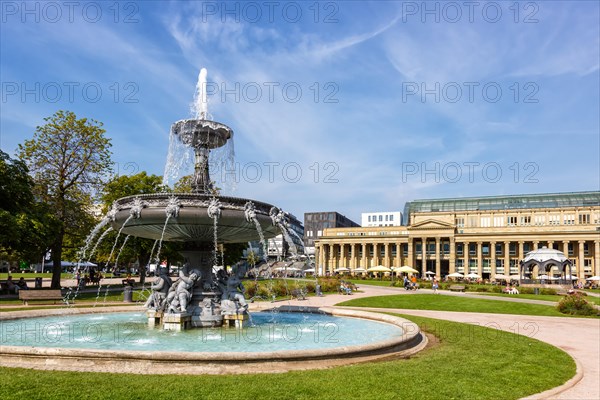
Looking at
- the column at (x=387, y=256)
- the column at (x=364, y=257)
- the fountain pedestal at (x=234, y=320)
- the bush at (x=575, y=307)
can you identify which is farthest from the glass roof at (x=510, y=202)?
the fountain pedestal at (x=234, y=320)

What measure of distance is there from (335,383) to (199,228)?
21.8 feet

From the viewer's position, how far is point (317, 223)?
488ft

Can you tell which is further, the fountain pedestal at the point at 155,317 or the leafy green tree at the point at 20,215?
the leafy green tree at the point at 20,215

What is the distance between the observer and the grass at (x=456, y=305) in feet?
83.4

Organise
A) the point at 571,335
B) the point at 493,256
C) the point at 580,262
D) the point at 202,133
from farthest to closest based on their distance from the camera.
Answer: the point at 493,256
the point at 580,262
the point at 571,335
the point at 202,133

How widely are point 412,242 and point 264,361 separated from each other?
331 feet

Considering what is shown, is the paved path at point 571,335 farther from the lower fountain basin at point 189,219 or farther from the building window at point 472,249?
the building window at point 472,249

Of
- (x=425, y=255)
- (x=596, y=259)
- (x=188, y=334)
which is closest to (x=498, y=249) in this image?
(x=425, y=255)

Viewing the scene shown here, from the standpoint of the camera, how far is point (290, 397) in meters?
6.96

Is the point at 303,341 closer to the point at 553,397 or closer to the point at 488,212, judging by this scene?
the point at 553,397

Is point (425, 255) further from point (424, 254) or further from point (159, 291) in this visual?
point (159, 291)

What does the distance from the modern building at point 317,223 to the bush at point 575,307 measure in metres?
119

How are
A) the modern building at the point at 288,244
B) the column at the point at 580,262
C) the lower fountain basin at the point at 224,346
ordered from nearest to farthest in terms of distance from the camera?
the lower fountain basin at the point at 224,346, the modern building at the point at 288,244, the column at the point at 580,262

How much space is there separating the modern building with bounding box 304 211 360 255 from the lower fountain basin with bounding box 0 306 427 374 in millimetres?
128441
